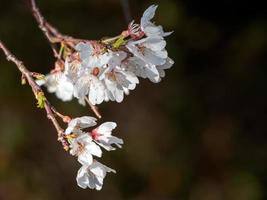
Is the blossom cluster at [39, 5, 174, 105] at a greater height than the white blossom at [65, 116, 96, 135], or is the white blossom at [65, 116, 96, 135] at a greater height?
the blossom cluster at [39, 5, 174, 105]

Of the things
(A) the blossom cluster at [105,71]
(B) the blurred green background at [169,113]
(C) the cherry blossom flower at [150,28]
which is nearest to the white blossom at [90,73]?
(A) the blossom cluster at [105,71]

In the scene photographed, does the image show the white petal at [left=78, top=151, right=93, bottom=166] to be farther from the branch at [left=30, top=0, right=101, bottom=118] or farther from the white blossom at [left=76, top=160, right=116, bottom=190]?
the branch at [left=30, top=0, right=101, bottom=118]

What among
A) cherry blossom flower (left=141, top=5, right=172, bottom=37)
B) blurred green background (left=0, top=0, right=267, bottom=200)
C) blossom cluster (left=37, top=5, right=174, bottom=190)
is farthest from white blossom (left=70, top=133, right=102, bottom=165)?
blurred green background (left=0, top=0, right=267, bottom=200)

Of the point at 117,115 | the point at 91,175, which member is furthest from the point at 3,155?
the point at 91,175

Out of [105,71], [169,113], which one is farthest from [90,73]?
[169,113]

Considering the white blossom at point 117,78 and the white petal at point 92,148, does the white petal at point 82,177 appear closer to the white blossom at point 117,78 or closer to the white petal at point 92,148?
the white petal at point 92,148

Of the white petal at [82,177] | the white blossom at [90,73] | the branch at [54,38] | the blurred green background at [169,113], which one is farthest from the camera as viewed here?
the blurred green background at [169,113]
